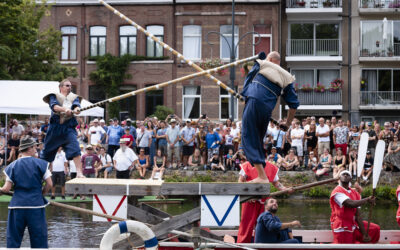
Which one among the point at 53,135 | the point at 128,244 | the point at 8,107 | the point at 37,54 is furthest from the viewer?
the point at 37,54

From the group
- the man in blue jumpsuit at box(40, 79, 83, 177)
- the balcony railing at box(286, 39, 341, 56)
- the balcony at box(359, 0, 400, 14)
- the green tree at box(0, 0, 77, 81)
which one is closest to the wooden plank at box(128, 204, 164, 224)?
the man in blue jumpsuit at box(40, 79, 83, 177)

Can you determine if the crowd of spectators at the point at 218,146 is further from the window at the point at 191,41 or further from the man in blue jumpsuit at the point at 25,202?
the window at the point at 191,41

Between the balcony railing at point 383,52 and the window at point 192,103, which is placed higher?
the balcony railing at point 383,52

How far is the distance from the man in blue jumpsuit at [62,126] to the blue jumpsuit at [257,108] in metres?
3.06

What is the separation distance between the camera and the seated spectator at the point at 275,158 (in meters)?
22.4

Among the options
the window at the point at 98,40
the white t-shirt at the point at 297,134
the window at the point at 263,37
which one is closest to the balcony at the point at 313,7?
the window at the point at 263,37

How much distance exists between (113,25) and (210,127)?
51.7 ft

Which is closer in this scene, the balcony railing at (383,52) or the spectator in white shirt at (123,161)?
the spectator in white shirt at (123,161)

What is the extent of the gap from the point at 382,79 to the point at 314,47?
453cm

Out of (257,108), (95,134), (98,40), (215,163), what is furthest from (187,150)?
(98,40)

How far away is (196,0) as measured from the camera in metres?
36.6

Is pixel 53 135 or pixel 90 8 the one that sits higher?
pixel 90 8

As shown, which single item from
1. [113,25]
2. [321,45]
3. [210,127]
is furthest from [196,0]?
[210,127]

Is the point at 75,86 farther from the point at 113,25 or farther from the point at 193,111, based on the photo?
the point at 193,111
